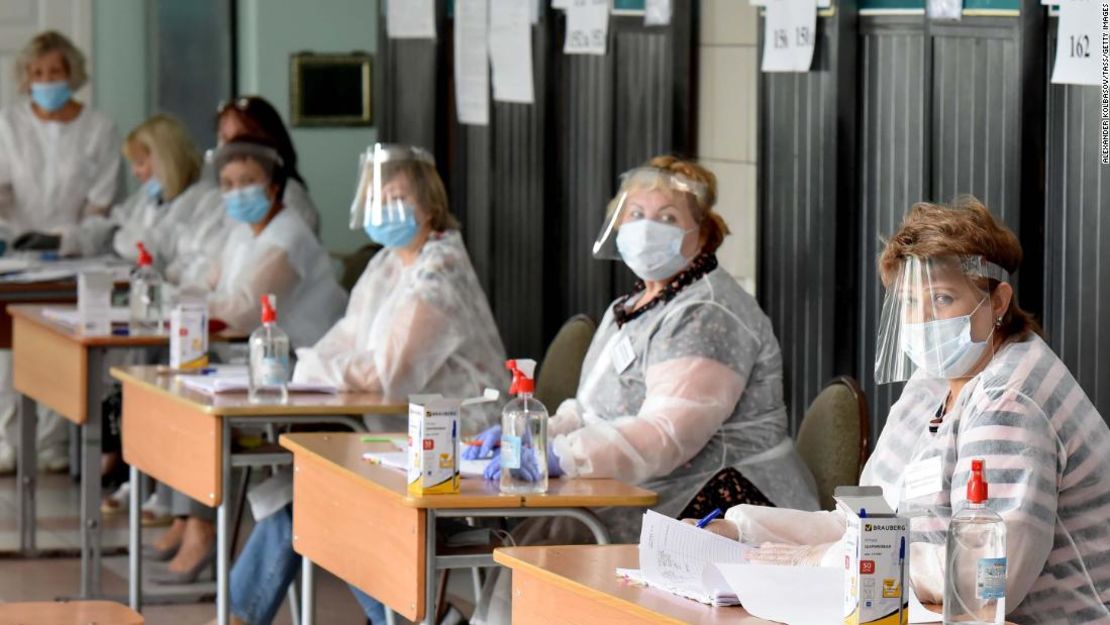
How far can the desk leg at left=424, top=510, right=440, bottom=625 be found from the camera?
354 cm

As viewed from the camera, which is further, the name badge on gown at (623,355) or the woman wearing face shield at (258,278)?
the woman wearing face shield at (258,278)

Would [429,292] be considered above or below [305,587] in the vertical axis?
above

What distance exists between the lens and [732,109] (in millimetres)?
5395

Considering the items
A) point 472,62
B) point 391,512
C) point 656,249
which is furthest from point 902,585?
point 472,62

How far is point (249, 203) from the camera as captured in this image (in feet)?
20.2

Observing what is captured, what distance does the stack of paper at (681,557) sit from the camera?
2.76 metres

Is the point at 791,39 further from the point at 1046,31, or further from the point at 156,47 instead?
the point at 156,47

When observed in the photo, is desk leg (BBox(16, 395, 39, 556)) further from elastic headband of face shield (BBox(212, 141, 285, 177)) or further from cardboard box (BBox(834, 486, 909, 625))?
cardboard box (BBox(834, 486, 909, 625))

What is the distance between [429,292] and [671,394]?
1.12 m

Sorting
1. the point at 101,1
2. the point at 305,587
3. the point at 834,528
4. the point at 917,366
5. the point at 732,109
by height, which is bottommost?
the point at 305,587

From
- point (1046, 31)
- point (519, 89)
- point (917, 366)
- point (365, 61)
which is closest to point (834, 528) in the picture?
point (917, 366)

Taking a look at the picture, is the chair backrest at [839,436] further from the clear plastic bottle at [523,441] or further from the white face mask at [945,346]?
the white face mask at [945,346]

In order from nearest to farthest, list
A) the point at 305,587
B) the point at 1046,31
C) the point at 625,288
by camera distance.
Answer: the point at 1046,31 < the point at 305,587 < the point at 625,288

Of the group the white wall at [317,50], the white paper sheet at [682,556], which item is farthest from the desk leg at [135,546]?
the white wall at [317,50]
